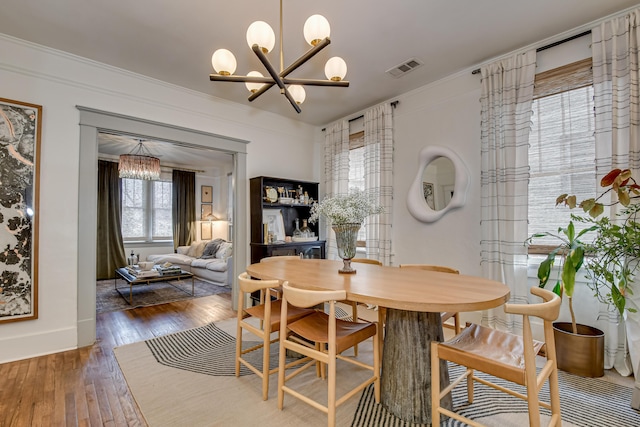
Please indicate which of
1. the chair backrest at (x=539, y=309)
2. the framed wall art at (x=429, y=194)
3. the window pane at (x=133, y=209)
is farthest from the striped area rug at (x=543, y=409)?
the window pane at (x=133, y=209)

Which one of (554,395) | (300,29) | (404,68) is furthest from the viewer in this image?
(404,68)

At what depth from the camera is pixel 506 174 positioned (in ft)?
9.27

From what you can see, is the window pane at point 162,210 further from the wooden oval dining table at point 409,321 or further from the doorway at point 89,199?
the wooden oval dining table at point 409,321

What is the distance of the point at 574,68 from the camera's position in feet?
8.43

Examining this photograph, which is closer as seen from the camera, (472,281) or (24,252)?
(472,281)

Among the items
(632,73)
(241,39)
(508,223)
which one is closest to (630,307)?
(508,223)

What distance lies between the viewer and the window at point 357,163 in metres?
4.39

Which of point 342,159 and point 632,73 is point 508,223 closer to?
point 632,73

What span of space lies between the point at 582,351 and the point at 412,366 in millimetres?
1562

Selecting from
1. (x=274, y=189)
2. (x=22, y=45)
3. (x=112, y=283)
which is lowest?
(x=112, y=283)

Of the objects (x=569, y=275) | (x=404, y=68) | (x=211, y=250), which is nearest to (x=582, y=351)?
(x=569, y=275)

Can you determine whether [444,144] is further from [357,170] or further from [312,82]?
[312,82]

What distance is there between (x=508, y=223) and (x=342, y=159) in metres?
2.45

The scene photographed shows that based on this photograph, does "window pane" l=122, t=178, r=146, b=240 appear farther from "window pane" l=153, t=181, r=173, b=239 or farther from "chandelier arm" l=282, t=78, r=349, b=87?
"chandelier arm" l=282, t=78, r=349, b=87
